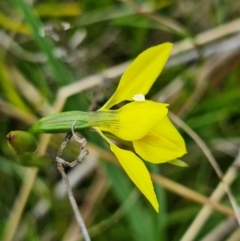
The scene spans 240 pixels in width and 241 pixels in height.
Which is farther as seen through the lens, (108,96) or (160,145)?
(108,96)

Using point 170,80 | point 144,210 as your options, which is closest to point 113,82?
point 170,80

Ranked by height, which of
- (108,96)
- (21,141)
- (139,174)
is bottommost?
(139,174)

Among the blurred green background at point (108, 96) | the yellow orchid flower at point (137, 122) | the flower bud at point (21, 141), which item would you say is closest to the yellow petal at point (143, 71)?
the yellow orchid flower at point (137, 122)

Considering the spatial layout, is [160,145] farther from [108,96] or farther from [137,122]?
[108,96]

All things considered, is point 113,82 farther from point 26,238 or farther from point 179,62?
point 26,238

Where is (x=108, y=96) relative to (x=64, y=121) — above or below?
above

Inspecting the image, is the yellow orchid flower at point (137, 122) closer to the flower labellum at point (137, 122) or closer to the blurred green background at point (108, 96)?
the flower labellum at point (137, 122)

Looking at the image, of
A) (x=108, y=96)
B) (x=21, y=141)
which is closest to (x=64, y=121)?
(x=21, y=141)
